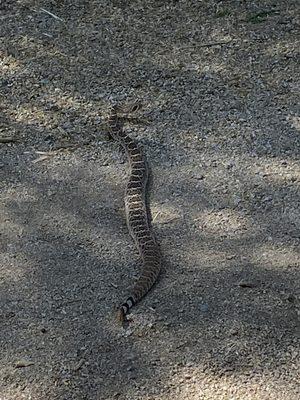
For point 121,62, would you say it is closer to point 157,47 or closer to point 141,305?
point 157,47

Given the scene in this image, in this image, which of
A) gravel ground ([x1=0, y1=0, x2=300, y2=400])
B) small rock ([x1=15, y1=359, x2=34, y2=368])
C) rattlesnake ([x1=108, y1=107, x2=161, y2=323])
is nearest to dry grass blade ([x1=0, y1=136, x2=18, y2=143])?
gravel ground ([x1=0, y1=0, x2=300, y2=400])

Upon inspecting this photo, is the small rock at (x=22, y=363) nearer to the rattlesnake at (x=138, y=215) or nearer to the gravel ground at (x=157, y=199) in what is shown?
the gravel ground at (x=157, y=199)

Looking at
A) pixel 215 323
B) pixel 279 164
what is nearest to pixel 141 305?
pixel 215 323

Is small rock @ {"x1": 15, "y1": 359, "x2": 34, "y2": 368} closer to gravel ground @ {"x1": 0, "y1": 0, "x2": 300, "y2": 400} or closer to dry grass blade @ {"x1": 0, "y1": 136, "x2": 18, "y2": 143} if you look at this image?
gravel ground @ {"x1": 0, "y1": 0, "x2": 300, "y2": 400}

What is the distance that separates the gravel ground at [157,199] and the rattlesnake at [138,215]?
8 cm

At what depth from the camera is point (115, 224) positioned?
6512mm

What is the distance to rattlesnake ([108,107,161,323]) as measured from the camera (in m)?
5.73

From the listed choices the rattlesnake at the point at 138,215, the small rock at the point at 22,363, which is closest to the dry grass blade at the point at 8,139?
the rattlesnake at the point at 138,215

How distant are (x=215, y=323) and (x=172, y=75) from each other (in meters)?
3.49

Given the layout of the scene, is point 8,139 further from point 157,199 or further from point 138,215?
point 138,215

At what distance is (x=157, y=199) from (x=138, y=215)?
39 centimetres

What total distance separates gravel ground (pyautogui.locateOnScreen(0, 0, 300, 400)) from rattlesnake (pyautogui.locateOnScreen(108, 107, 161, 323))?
8 cm

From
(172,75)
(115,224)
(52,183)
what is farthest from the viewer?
(172,75)

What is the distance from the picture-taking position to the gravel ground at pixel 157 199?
5.21 meters
